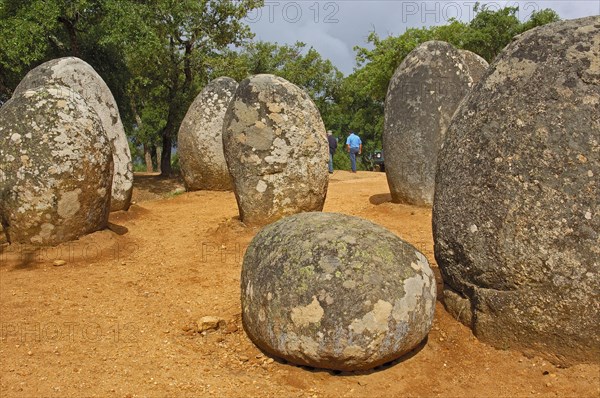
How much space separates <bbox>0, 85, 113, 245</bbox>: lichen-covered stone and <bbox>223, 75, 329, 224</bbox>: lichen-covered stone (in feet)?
7.09

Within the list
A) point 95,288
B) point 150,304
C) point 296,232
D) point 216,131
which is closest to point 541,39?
point 296,232

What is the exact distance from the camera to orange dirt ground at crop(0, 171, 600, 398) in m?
3.89

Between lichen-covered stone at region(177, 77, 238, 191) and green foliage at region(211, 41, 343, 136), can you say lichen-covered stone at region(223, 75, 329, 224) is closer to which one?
lichen-covered stone at region(177, 77, 238, 191)

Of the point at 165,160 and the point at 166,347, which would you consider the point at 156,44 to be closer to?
the point at 165,160

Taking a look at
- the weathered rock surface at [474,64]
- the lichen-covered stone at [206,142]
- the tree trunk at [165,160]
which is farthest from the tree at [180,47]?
the weathered rock surface at [474,64]

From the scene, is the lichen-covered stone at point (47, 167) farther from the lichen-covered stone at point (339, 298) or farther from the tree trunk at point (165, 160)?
the tree trunk at point (165, 160)

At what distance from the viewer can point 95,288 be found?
6348mm

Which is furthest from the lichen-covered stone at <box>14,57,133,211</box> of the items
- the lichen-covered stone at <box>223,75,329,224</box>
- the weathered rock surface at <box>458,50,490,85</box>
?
the weathered rock surface at <box>458,50,490,85</box>

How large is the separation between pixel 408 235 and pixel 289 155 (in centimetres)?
226

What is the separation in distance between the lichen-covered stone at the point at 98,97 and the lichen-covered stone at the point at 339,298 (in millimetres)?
7259

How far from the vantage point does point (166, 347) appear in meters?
4.67

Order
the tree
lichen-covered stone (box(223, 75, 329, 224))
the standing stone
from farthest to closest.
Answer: the tree, the standing stone, lichen-covered stone (box(223, 75, 329, 224))

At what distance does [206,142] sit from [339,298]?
10016 mm

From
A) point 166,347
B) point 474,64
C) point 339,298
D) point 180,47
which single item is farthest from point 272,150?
point 180,47
